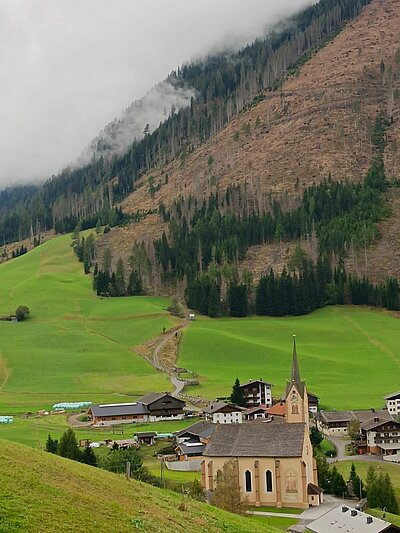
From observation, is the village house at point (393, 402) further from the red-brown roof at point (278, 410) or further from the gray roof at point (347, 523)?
the gray roof at point (347, 523)

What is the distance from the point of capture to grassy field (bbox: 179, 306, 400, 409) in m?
112

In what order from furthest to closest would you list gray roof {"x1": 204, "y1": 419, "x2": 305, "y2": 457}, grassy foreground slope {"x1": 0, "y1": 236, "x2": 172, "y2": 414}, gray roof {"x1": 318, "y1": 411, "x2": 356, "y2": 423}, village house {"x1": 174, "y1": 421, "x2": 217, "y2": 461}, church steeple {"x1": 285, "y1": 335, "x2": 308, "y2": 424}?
grassy foreground slope {"x1": 0, "y1": 236, "x2": 172, "y2": 414} < gray roof {"x1": 318, "y1": 411, "x2": 356, "y2": 423} < village house {"x1": 174, "y1": 421, "x2": 217, "y2": 461} < church steeple {"x1": 285, "y1": 335, "x2": 308, "y2": 424} < gray roof {"x1": 204, "y1": 419, "x2": 305, "y2": 457}

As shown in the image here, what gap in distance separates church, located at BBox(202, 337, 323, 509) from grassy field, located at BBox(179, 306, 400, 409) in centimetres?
3635

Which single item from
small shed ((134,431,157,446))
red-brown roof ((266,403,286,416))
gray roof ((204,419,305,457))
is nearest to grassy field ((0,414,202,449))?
small shed ((134,431,157,446))

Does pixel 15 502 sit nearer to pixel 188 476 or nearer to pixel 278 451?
pixel 278 451

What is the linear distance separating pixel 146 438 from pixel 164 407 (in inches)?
630

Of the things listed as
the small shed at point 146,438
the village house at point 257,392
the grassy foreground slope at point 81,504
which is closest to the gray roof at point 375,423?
the village house at point 257,392

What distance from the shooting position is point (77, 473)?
29578 mm

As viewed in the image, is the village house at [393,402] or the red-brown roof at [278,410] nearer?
the red-brown roof at [278,410]

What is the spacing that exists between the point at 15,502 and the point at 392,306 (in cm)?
15055

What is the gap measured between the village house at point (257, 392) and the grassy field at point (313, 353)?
9.93 feet

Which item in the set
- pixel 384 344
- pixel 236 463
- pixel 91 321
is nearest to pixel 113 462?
pixel 236 463

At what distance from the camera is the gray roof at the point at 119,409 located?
322ft

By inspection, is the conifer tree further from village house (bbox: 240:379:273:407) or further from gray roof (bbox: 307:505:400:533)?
village house (bbox: 240:379:273:407)
